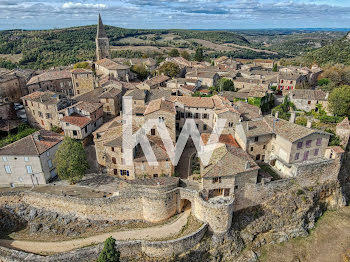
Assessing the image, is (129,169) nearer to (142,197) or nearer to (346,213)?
(142,197)

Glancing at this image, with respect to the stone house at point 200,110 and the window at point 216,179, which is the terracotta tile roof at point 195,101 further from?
the window at point 216,179

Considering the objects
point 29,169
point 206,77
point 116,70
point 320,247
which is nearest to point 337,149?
point 320,247

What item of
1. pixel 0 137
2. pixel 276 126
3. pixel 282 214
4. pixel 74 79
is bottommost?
pixel 282 214

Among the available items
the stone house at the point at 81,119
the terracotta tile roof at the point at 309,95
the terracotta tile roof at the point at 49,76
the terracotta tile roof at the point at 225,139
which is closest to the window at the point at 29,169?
the stone house at the point at 81,119

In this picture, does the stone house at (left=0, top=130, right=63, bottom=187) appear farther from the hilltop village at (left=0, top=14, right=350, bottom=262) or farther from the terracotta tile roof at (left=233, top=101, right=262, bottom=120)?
the terracotta tile roof at (left=233, top=101, right=262, bottom=120)

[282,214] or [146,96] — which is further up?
[146,96]

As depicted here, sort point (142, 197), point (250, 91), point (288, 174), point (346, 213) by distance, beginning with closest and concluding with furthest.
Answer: point (142, 197) → point (288, 174) → point (346, 213) → point (250, 91)

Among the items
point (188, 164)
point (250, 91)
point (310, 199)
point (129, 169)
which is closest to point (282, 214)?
point (310, 199)

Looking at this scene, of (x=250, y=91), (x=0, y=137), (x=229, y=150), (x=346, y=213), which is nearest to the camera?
(x=229, y=150)
